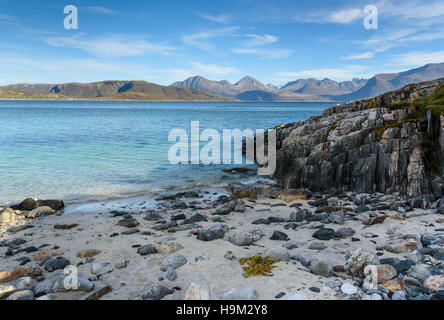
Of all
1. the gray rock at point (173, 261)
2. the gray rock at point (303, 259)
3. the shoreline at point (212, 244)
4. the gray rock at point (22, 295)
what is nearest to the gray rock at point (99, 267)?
the shoreline at point (212, 244)

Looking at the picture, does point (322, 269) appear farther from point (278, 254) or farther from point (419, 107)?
point (419, 107)

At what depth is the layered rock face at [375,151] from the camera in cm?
1688

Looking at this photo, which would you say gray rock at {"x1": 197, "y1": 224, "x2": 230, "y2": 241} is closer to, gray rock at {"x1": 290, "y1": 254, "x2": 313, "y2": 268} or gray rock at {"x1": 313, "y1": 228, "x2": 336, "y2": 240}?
gray rock at {"x1": 290, "y1": 254, "x2": 313, "y2": 268}

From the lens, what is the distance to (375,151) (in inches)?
739

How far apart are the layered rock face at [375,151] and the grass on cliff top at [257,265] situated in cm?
1218

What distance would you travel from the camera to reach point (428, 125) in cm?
1802

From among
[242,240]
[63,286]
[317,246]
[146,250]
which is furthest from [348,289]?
[63,286]

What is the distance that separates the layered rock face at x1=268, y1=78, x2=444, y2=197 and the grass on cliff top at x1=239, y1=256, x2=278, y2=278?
1218 centimetres

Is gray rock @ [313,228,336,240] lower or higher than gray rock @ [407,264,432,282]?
lower

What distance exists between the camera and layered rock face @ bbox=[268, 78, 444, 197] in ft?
55.4

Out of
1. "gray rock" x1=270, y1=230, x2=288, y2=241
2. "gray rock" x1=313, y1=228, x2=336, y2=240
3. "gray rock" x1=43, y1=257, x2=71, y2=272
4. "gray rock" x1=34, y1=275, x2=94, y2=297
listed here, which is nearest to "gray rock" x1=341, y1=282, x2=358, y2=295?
"gray rock" x1=313, y1=228, x2=336, y2=240

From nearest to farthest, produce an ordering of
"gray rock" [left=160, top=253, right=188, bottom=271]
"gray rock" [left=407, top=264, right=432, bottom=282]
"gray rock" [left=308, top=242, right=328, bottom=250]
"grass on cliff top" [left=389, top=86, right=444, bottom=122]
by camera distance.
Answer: "gray rock" [left=407, top=264, right=432, bottom=282] → "gray rock" [left=160, top=253, right=188, bottom=271] → "gray rock" [left=308, top=242, right=328, bottom=250] → "grass on cliff top" [left=389, top=86, right=444, bottom=122]

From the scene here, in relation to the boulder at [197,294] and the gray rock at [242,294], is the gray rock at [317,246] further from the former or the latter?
the boulder at [197,294]
